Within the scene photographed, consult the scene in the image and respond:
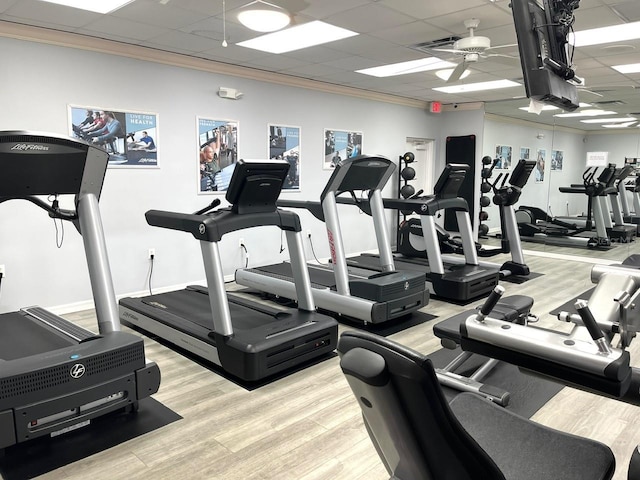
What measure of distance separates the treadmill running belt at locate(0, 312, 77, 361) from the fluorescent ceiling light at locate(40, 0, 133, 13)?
94.5 inches

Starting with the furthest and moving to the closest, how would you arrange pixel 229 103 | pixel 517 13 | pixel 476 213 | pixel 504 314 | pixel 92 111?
1. pixel 476 213
2. pixel 229 103
3. pixel 92 111
4. pixel 504 314
5. pixel 517 13

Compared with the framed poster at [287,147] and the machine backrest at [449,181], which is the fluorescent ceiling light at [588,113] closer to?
the machine backrest at [449,181]

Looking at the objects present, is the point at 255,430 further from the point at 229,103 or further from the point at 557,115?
the point at 557,115

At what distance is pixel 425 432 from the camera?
99 cm

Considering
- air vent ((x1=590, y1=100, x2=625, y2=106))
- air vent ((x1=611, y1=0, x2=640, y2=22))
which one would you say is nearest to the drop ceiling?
air vent ((x1=611, y1=0, x2=640, y2=22))

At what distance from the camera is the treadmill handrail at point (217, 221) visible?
125 inches

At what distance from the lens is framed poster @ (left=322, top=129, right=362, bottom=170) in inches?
272

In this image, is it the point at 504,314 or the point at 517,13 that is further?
the point at 504,314

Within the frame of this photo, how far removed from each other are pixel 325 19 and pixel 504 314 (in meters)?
2.77

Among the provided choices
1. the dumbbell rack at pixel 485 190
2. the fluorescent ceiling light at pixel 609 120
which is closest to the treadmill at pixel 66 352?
the dumbbell rack at pixel 485 190

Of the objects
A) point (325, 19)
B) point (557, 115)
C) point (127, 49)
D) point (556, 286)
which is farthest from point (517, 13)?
point (557, 115)

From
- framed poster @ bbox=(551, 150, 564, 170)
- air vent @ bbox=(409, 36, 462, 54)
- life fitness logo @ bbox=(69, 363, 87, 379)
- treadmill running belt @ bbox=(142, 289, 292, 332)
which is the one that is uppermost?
air vent @ bbox=(409, 36, 462, 54)

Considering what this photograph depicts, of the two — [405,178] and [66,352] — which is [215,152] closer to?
Answer: [405,178]

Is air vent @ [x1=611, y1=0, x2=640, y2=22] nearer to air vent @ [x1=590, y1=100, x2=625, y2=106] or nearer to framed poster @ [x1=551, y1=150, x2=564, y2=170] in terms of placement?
air vent @ [x1=590, y1=100, x2=625, y2=106]
